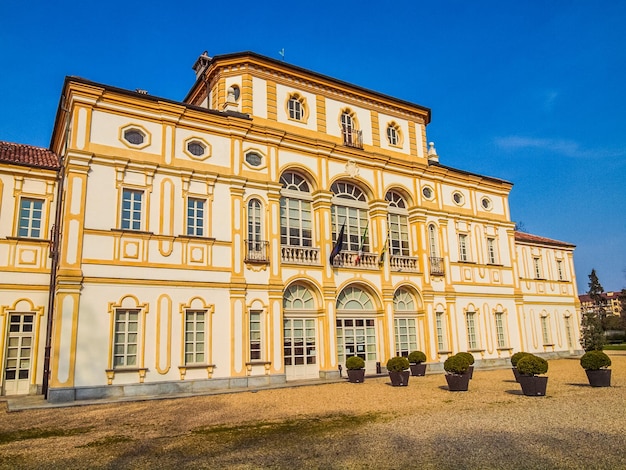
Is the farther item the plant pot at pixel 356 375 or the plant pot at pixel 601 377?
the plant pot at pixel 356 375

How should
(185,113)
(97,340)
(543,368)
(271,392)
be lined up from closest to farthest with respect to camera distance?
1. (543,368)
2. (97,340)
3. (271,392)
4. (185,113)

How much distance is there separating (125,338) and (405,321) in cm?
1199

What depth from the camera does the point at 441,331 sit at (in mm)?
23156

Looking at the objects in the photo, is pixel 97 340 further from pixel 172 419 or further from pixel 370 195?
pixel 370 195

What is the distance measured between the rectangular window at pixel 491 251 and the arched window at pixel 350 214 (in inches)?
330

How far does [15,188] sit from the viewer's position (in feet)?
55.5

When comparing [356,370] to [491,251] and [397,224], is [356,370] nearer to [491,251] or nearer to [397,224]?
[397,224]

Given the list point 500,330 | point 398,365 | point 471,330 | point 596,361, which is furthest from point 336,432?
point 500,330

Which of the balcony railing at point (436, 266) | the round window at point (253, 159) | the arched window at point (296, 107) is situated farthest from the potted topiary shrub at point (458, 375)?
the arched window at point (296, 107)

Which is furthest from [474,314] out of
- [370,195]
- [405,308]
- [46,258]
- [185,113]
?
[46,258]

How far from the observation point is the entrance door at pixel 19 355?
51.8 ft

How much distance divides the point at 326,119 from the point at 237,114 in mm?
4407

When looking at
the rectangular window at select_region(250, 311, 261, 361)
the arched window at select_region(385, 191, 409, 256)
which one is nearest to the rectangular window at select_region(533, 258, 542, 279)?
the arched window at select_region(385, 191, 409, 256)

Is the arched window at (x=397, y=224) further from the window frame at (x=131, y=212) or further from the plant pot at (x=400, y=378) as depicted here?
the window frame at (x=131, y=212)
